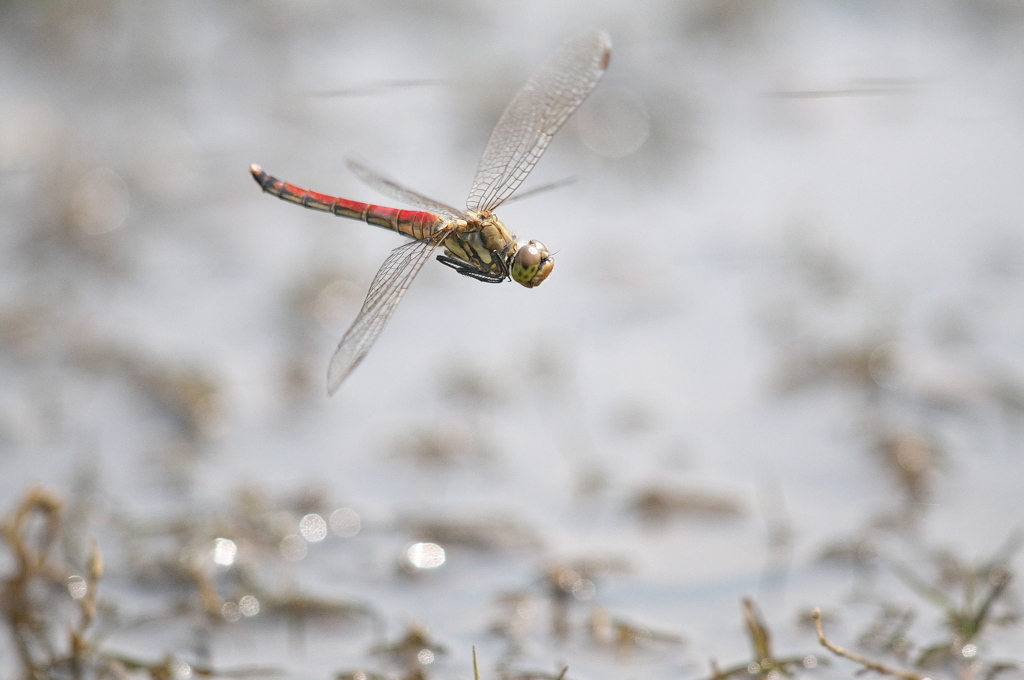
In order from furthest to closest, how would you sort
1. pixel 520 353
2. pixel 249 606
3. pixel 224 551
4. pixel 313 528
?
1. pixel 520 353
2. pixel 313 528
3. pixel 224 551
4. pixel 249 606

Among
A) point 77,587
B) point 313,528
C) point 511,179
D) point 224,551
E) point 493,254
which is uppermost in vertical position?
point 511,179

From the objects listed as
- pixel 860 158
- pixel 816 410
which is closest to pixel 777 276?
pixel 816 410

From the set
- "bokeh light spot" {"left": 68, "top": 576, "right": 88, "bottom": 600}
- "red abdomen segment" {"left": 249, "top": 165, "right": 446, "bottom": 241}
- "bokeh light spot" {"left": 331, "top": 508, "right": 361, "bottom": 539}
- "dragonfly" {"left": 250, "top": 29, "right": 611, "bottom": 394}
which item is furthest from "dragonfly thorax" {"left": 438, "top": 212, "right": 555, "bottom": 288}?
"bokeh light spot" {"left": 68, "top": 576, "right": 88, "bottom": 600}

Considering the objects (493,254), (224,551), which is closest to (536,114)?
(493,254)

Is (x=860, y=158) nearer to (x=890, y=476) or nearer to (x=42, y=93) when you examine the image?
(x=890, y=476)

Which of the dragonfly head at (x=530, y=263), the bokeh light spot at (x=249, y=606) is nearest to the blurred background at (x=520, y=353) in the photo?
the bokeh light spot at (x=249, y=606)

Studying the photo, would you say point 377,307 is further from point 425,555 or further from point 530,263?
point 425,555
